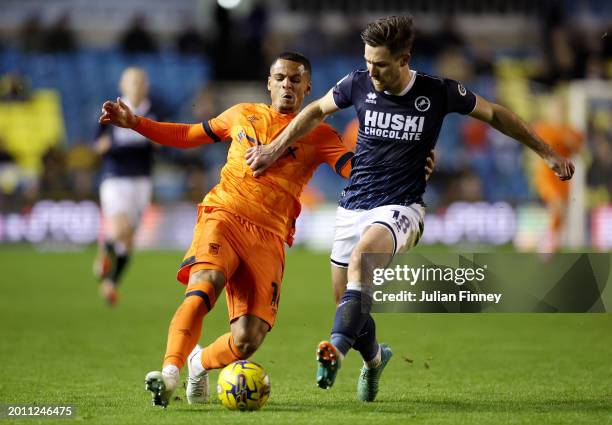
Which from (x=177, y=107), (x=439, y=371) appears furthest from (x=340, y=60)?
(x=439, y=371)

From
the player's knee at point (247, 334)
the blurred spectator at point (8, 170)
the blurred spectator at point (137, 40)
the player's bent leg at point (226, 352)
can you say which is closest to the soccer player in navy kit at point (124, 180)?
the player's bent leg at point (226, 352)

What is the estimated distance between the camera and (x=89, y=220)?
70.5ft

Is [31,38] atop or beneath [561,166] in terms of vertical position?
atop

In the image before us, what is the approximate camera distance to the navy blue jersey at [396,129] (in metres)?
6.37

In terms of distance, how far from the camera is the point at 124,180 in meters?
13.7

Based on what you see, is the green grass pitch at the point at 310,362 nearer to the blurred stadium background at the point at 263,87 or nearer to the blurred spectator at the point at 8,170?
the blurred stadium background at the point at 263,87

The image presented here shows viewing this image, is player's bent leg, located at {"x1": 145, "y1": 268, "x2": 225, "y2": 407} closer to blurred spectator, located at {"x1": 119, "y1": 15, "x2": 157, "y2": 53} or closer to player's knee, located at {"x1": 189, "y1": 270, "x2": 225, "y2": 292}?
player's knee, located at {"x1": 189, "y1": 270, "x2": 225, "y2": 292}

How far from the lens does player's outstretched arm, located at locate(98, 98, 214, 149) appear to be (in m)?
6.66

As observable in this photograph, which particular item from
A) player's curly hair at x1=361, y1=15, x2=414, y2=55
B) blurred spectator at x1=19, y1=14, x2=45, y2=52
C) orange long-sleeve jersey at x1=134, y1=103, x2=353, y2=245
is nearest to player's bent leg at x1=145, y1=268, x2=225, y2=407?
orange long-sleeve jersey at x1=134, y1=103, x2=353, y2=245

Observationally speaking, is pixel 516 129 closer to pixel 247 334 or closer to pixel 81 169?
pixel 247 334

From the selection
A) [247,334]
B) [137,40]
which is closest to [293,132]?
[247,334]

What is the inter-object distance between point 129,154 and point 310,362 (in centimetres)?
572

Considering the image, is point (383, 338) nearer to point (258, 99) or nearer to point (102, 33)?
point (258, 99)

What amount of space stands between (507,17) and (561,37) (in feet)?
8.41
